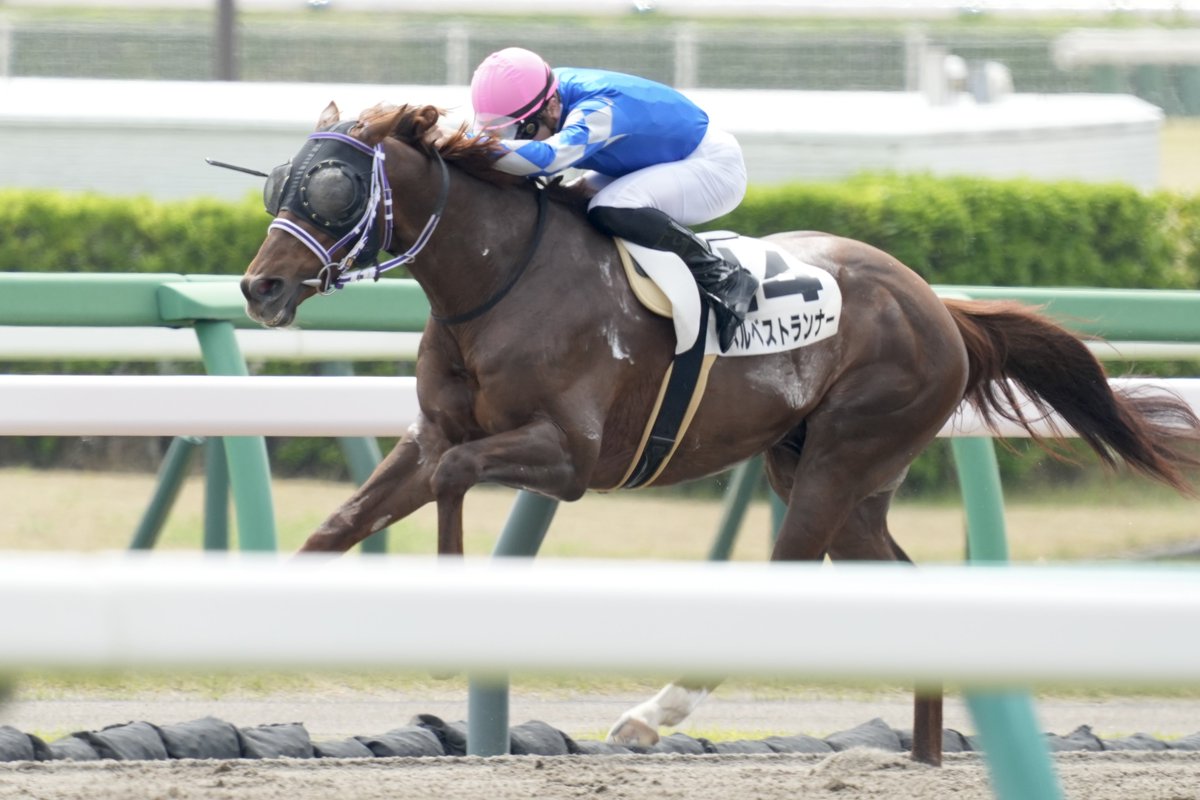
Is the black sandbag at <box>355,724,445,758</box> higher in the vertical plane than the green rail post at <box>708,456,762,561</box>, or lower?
lower

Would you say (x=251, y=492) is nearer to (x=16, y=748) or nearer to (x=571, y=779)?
(x=16, y=748)

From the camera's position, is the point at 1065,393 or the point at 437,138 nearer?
the point at 437,138

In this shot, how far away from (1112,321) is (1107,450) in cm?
39

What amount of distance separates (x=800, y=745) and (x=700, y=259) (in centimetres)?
107

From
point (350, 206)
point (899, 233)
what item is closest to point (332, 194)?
point (350, 206)

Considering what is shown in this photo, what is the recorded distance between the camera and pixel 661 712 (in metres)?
3.55

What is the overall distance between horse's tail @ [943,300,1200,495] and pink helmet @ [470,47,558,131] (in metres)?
1.07

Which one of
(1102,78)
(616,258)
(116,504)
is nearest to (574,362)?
(616,258)

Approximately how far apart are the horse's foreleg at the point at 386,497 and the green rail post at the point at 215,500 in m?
0.87

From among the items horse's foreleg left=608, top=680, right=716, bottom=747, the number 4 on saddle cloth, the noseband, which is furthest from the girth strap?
the noseband

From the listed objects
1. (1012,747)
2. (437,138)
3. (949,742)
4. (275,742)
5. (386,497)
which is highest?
(437,138)

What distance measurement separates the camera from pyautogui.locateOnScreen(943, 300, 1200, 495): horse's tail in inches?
155

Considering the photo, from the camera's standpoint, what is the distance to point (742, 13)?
2867 centimetres

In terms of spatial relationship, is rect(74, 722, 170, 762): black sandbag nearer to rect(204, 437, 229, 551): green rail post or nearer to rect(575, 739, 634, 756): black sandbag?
rect(204, 437, 229, 551): green rail post
